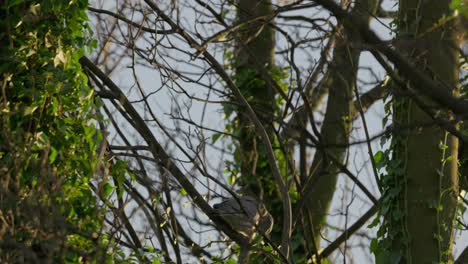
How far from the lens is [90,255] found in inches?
174

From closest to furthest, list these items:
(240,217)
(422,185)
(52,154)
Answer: (52,154) → (240,217) → (422,185)

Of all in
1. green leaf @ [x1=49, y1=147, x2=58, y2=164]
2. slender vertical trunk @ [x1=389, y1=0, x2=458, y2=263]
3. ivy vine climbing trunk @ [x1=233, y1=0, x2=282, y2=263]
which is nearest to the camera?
green leaf @ [x1=49, y1=147, x2=58, y2=164]

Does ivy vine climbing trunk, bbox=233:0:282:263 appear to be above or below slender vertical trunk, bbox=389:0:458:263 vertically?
above

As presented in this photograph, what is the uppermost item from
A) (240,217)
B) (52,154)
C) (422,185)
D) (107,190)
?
(422,185)

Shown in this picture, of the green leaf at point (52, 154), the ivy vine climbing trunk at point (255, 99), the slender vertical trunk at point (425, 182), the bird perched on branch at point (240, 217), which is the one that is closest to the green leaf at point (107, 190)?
the green leaf at point (52, 154)

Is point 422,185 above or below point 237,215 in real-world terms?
above

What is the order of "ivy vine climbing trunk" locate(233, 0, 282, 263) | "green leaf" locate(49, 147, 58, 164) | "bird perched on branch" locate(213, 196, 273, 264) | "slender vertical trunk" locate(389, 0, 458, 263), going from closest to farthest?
1. "green leaf" locate(49, 147, 58, 164)
2. "bird perched on branch" locate(213, 196, 273, 264)
3. "slender vertical trunk" locate(389, 0, 458, 263)
4. "ivy vine climbing trunk" locate(233, 0, 282, 263)

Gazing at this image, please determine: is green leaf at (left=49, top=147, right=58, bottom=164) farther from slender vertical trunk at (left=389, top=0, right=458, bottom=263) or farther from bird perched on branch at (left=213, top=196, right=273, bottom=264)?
slender vertical trunk at (left=389, top=0, right=458, bottom=263)

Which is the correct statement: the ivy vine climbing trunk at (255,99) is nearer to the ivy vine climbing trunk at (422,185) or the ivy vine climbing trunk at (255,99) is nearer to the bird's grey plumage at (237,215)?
the ivy vine climbing trunk at (422,185)

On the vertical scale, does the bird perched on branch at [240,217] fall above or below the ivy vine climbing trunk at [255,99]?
below

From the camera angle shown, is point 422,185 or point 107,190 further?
point 422,185

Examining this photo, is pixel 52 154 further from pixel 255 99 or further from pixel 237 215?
pixel 255 99

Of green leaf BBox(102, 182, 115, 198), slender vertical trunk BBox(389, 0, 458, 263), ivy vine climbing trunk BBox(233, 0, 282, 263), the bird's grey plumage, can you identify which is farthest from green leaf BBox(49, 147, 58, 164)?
ivy vine climbing trunk BBox(233, 0, 282, 263)

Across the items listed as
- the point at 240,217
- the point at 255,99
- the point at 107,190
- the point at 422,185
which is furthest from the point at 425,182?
the point at 255,99
